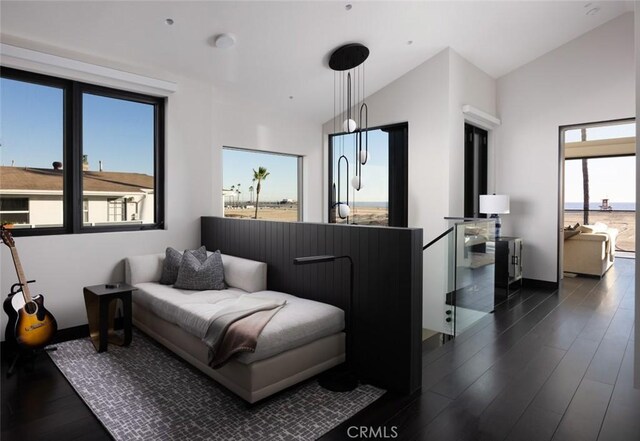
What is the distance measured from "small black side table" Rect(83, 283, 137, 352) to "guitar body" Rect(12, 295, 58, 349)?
0.37 metres

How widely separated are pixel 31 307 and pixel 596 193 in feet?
37.0

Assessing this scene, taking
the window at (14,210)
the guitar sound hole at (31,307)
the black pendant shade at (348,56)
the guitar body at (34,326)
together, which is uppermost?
the black pendant shade at (348,56)

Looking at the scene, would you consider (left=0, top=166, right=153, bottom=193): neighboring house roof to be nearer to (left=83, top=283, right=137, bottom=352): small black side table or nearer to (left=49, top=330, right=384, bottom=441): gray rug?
(left=83, top=283, right=137, bottom=352): small black side table

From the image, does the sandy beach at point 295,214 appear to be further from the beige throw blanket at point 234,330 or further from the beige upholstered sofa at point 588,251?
the beige upholstered sofa at point 588,251

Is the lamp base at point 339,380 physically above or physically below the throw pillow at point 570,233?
below

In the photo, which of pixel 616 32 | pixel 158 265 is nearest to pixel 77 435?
pixel 158 265

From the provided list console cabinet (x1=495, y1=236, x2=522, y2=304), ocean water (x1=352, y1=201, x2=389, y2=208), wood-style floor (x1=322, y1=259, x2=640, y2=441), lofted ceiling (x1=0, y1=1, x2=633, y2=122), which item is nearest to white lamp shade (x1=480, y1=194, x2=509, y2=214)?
console cabinet (x1=495, y1=236, x2=522, y2=304)

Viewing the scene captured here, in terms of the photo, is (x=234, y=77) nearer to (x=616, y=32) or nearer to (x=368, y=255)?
(x=368, y=255)

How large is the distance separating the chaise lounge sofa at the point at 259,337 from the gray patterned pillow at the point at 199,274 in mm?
98

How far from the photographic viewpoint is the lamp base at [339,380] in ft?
8.52

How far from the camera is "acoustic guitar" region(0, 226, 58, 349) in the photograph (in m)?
2.92

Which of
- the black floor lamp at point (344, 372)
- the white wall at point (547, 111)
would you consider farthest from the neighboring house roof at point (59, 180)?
the white wall at point (547, 111)

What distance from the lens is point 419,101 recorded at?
5254mm

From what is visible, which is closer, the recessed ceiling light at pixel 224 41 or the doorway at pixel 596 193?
the recessed ceiling light at pixel 224 41
